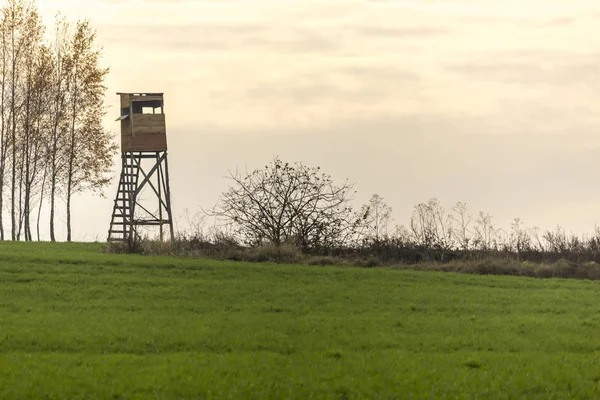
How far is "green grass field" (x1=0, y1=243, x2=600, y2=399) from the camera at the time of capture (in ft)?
43.5

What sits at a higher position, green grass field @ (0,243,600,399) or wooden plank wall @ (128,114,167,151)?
wooden plank wall @ (128,114,167,151)

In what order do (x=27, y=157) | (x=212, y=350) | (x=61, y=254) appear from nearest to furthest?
(x=212, y=350)
(x=61, y=254)
(x=27, y=157)

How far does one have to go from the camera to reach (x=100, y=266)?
27.6 meters

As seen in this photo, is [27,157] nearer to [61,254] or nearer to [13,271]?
[61,254]

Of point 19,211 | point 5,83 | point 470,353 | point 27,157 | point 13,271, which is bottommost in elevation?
point 470,353

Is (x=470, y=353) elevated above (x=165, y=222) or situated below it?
below

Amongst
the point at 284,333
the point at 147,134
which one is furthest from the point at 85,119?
the point at 284,333

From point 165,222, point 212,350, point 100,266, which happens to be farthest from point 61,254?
point 212,350

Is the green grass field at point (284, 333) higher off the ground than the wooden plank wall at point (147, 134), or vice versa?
the wooden plank wall at point (147, 134)

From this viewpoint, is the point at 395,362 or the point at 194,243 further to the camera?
the point at 194,243

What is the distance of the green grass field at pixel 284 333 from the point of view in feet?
43.5

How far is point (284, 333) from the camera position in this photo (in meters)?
17.6

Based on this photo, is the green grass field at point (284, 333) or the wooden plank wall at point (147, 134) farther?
the wooden plank wall at point (147, 134)

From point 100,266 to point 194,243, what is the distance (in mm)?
6639
